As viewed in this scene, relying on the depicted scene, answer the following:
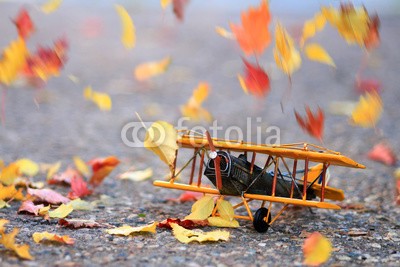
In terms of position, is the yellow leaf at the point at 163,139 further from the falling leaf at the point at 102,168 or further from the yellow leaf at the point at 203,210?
the falling leaf at the point at 102,168

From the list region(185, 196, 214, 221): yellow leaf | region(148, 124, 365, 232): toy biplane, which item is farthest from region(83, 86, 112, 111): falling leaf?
region(185, 196, 214, 221): yellow leaf

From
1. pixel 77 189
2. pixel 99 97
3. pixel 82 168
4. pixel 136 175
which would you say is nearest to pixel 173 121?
pixel 99 97

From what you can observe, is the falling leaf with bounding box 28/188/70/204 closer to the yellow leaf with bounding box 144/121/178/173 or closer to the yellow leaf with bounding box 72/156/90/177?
the yellow leaf with bounding box 144/121/178/173

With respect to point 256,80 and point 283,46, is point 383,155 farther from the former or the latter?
point 283,46

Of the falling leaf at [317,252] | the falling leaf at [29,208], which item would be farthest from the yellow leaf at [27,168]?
the falling leaf at [317,252]

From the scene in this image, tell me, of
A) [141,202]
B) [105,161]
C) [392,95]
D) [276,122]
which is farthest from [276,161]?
[392,95]

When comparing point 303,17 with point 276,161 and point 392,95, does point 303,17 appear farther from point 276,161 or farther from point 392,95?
point 276,161
